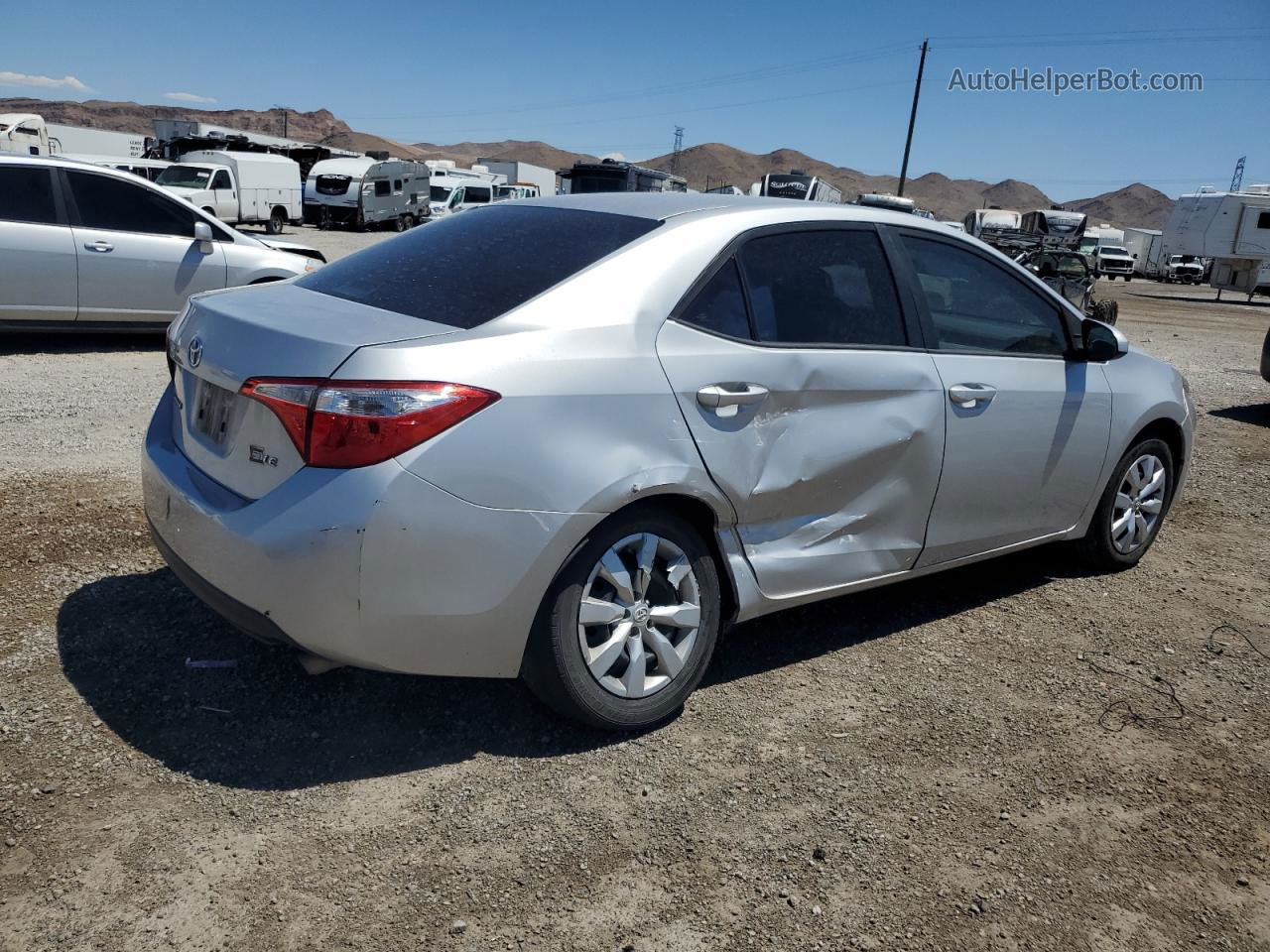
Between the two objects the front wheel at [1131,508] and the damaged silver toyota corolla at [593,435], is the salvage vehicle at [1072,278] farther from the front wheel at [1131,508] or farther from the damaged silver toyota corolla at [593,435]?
the damaged silver toyota corolla at [593,435]

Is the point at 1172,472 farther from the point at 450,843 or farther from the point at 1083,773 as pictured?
the point at 450,843

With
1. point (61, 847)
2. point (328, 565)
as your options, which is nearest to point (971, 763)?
point (328, 565)

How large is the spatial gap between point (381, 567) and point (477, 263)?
1.13 meters

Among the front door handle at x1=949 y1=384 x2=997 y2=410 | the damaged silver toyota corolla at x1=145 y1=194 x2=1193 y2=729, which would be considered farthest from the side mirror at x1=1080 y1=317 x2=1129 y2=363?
the front door handle at x1=949 y1=384 x2=997 y2=410

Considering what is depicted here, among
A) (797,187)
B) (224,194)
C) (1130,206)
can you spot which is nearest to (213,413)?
(797,187)

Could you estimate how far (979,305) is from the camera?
4191 millimetres

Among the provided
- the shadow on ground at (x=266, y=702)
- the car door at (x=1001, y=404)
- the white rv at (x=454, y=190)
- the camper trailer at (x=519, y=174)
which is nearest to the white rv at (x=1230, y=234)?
the white rv at (x=454, y=190)

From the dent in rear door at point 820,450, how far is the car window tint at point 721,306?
45 millimetres

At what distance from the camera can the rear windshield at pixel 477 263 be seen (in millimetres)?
3031

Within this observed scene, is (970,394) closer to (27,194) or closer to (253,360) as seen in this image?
(253,360)

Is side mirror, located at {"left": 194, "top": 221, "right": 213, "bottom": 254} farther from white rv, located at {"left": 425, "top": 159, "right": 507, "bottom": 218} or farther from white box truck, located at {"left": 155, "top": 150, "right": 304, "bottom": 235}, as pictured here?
white rv, located at {"left": 425, "top": 159, "right": 507, "bottom": 218}

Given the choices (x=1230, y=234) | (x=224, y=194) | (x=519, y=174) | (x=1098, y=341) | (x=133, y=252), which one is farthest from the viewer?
(x=519, y=174)

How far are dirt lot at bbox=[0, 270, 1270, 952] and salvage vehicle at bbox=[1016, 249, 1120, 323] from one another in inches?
539

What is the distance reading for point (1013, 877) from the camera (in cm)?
267
